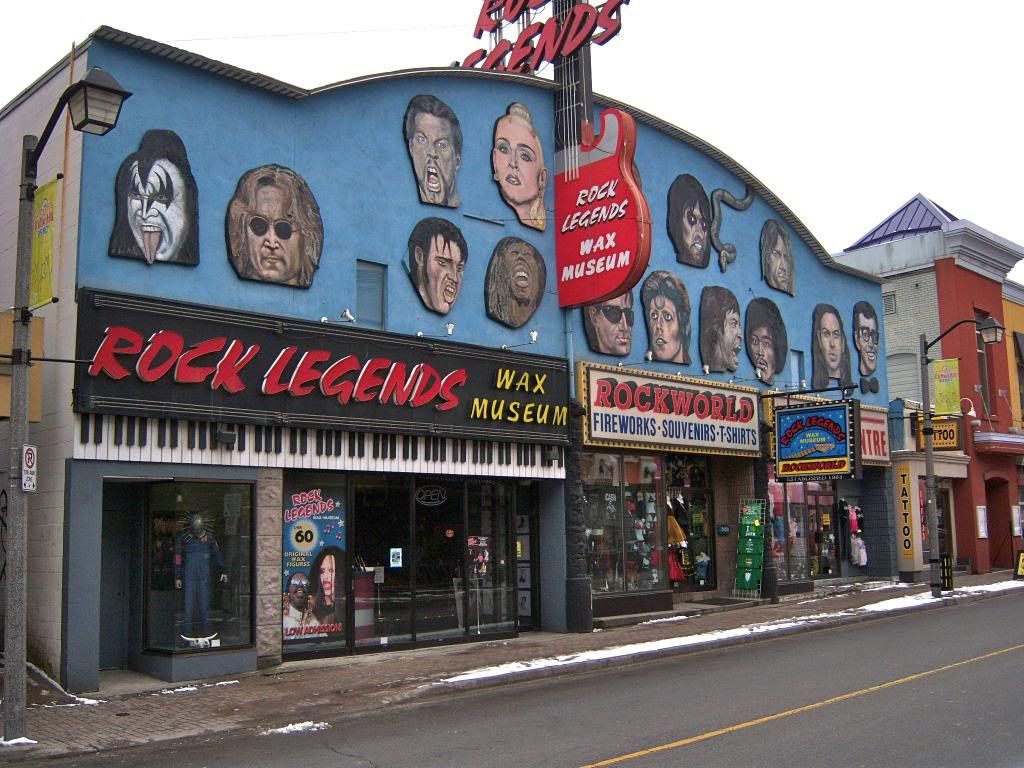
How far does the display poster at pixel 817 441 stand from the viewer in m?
22.2

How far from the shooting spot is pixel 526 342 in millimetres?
19078

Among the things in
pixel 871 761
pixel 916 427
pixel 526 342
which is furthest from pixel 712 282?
pixel 871 761

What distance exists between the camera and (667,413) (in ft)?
70.7

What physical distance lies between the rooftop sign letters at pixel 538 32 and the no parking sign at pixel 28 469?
13.3 m

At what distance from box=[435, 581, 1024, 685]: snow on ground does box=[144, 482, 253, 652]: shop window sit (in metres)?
3.29

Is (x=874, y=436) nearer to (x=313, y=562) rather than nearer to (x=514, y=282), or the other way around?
(x=514, y=282)

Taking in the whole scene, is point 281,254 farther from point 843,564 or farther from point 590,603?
point 843,564

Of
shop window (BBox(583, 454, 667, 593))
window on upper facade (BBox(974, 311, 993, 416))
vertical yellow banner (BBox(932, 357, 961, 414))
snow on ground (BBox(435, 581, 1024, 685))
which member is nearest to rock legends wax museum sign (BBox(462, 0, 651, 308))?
shop window (BBox(583, 454, 667, 593))

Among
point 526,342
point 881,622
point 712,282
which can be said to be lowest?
point 881,622

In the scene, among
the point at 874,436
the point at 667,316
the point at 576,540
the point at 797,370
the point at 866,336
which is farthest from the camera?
the point at 866,336

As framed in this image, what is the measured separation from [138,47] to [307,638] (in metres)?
8.96

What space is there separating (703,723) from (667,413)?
11.7 m

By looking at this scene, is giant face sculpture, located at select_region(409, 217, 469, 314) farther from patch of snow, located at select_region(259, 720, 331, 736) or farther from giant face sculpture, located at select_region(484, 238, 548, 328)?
patch of snow, located at select_region(259, 720, 331, 736)

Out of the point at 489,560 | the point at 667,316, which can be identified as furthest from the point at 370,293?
the point at 667,316
